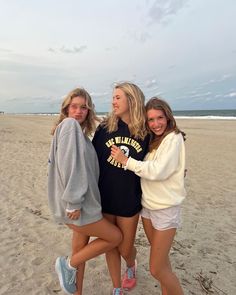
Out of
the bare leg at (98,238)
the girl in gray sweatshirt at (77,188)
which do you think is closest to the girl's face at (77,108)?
the girl in gray sweatshirt at (77,188)

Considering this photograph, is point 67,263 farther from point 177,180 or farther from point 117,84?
point 117,84

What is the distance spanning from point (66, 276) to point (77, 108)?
156 centimetres

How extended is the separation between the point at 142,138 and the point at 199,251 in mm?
2456

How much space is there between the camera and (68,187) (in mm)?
2525

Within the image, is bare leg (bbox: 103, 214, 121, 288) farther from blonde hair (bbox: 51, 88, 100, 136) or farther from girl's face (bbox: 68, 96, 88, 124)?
girl's face (bbox: 68, 96, 88, 124)

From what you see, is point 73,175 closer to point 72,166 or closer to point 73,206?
point 72,166

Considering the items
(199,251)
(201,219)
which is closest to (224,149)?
(201,219)

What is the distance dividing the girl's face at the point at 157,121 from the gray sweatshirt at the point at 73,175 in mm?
576

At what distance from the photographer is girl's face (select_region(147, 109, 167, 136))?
2801 mm

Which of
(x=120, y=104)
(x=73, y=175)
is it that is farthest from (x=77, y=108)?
(x=73, y=175)

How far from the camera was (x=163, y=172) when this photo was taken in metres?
2.64

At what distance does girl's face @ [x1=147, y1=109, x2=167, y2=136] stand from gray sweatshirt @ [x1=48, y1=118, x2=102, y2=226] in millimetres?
576

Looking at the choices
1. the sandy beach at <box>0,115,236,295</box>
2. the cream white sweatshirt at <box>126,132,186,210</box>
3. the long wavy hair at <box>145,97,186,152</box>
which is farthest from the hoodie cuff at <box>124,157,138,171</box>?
the sandy beach at <box>0,115,236,295</box>

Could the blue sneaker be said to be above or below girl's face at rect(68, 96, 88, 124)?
below
